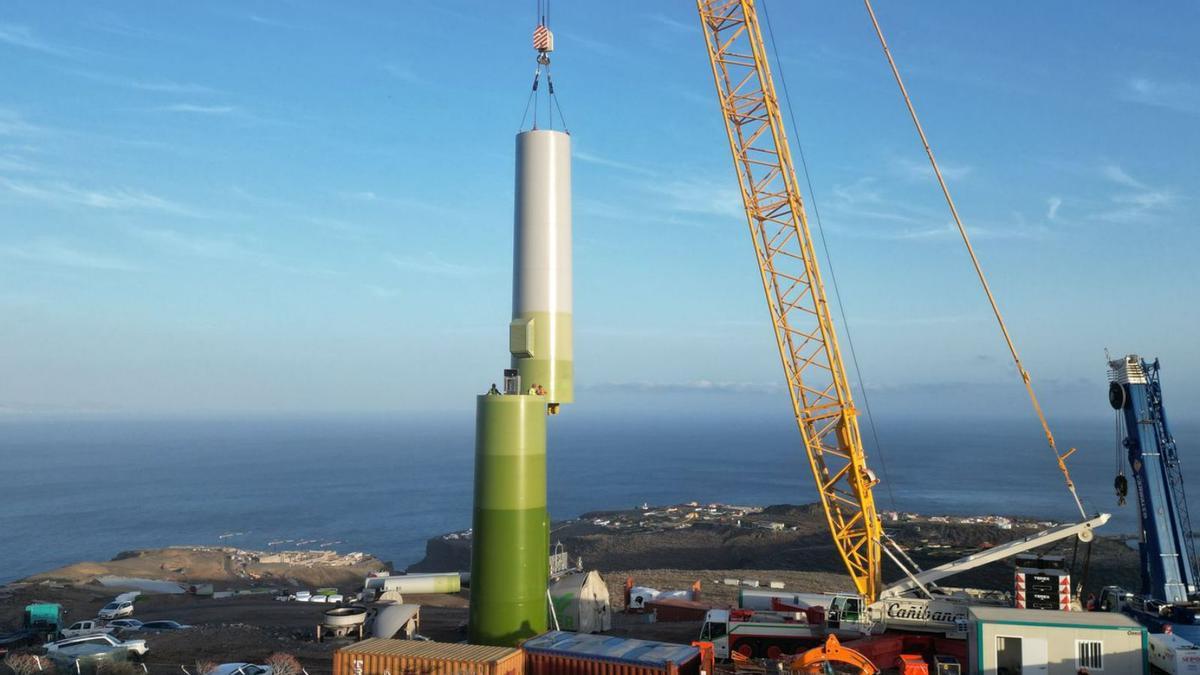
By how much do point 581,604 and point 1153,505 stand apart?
22740 mm

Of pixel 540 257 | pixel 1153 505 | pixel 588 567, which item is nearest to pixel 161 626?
pixel 540 257

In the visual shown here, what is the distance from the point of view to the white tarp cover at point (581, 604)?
33750mm

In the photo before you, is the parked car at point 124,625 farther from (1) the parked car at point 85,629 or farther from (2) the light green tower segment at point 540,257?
(2) the light green tower segment at point 540,257

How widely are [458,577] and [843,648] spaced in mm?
34805

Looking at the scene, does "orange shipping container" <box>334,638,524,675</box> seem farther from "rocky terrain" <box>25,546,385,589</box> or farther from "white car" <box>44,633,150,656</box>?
"rocky terrain" <box>25,546,385,589</box>

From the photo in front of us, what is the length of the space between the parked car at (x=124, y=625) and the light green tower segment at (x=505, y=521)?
20955 mm

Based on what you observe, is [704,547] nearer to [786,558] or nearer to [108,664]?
[786,558]

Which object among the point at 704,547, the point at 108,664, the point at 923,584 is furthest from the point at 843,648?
A: the point at 704,547

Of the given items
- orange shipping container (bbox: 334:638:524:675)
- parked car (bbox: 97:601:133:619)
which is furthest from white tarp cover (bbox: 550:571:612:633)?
parked car (bbox: 97:601:133:619)

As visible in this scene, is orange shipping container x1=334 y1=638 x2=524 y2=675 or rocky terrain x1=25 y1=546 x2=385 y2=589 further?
rocky terrain x1=25 y1=546 x2=385 y2=589

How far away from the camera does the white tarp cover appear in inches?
1329

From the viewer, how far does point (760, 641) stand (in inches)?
1179

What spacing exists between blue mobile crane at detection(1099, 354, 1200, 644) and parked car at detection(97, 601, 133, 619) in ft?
151

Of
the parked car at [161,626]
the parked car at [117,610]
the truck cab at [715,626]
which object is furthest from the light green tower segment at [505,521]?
the parked car at [117,610]
